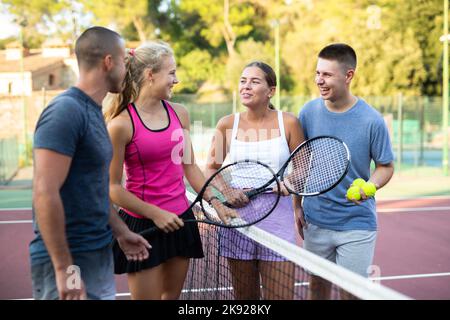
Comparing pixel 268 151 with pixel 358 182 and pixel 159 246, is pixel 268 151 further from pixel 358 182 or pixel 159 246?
pixel 159 246

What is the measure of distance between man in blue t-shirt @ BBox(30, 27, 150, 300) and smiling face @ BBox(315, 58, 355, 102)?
1.30 meters

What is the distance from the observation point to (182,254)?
2744mm

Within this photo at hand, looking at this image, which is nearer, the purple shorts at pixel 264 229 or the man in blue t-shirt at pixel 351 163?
the purple shorts at pixel 264 229

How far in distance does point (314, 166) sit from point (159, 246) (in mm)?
1046

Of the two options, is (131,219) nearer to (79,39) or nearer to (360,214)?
(79,39)

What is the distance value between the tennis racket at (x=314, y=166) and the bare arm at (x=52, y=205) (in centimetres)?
135

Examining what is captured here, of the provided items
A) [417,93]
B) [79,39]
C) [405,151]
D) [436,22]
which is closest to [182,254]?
[79,39]

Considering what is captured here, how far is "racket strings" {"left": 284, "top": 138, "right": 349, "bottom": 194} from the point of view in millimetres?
3053

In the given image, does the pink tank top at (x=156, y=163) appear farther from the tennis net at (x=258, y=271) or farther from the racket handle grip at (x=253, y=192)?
the tennis net at (x=258, y=271)

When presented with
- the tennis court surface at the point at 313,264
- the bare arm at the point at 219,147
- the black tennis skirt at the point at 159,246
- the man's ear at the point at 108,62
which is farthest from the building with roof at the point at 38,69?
the man's ear at the point at 108,62

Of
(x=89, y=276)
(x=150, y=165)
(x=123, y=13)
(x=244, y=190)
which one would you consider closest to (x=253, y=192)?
(x=244, y=190)

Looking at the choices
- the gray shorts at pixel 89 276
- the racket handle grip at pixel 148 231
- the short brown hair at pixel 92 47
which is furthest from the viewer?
the racket handle grip at pixel 148 231

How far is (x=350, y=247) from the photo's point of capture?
3062mm

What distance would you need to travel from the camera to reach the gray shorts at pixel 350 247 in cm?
305
